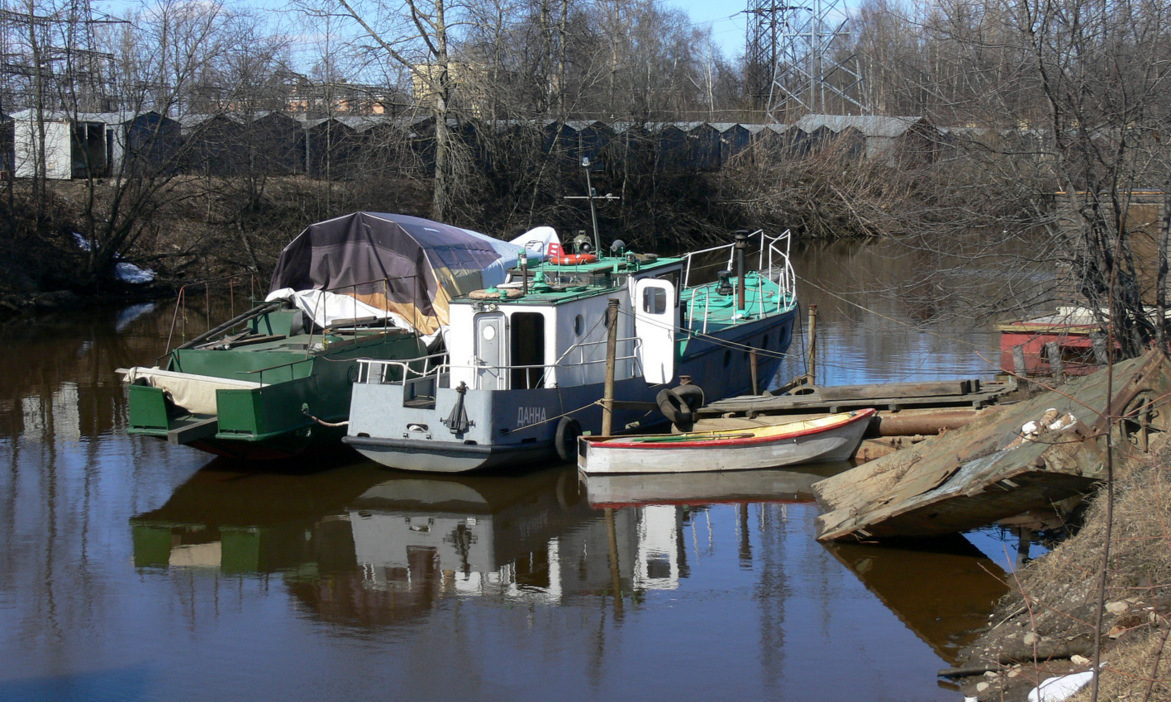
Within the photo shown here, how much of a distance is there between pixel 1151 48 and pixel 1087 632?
250 inches

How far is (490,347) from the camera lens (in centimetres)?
1336

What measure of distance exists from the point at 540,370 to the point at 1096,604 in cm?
835

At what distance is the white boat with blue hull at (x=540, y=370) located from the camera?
12695 mm

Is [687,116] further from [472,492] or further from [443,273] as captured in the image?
[472,492]

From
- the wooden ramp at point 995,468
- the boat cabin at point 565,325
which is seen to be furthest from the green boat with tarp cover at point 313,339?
the wooden ramp at point 995,468

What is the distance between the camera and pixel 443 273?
1686 cm

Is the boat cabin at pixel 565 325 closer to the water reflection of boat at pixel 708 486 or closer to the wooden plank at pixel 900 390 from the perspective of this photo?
the water reflection of boat at pixel 708 486

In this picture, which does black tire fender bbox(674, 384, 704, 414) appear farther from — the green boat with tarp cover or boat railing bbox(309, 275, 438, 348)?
boat railing bbox(309, 275, 438, 348)

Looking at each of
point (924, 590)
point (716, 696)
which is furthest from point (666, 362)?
point (716, 696)

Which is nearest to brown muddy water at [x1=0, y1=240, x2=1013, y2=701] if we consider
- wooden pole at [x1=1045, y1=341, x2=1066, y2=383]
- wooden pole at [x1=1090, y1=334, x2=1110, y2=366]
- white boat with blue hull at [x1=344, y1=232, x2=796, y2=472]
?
white boat with blue hull at [x1=344, y1=232, x2=796, y2=472]

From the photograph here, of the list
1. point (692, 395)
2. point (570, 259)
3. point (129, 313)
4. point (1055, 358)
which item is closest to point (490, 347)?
point (570, 259)

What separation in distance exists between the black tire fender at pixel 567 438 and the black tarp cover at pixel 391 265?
3.87 m

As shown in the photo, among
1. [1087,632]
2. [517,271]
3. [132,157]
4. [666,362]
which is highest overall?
[132,157]

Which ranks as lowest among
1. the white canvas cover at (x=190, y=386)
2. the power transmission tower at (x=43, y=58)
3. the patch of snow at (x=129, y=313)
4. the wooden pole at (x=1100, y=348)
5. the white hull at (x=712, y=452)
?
the white hull at (x=712, y=452)
